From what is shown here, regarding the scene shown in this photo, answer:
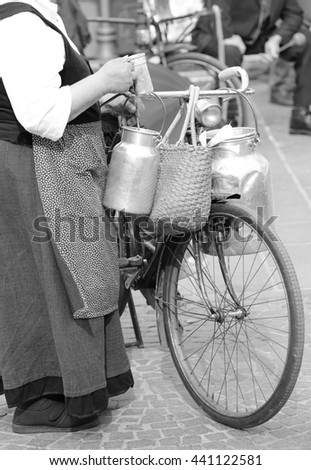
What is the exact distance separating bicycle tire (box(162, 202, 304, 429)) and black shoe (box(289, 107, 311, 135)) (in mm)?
4185

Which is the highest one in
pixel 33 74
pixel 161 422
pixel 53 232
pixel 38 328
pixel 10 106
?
pixel 33 74

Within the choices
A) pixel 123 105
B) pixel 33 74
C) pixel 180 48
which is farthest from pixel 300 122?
pixel 33 74

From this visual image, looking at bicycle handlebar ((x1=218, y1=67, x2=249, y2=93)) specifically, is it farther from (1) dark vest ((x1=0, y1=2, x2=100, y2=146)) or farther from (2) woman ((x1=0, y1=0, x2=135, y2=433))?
(1) dark vest ((x1=0, y1=2, x2=100, y2=146))

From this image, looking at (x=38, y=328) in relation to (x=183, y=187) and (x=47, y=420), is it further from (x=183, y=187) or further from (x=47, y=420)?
(x=183, y=187)

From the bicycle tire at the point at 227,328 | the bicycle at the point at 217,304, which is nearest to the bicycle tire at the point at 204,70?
the bicycle tire at the point at 227,328

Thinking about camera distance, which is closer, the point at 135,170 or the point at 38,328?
the point at 135,170

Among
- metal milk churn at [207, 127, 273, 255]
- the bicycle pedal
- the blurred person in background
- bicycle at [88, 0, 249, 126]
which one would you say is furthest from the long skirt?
the blurred person in background

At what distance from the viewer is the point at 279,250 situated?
10.1 ft

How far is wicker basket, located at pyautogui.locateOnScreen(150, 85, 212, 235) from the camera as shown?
309cm

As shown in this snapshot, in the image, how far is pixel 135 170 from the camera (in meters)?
3.14

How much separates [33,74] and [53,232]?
0.55m

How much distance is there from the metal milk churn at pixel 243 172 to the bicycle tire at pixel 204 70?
3.91 m

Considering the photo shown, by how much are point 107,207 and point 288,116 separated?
6.05 metres

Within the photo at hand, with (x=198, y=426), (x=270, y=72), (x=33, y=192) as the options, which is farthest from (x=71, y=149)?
(x=270, y=72)
